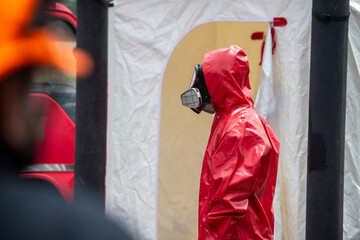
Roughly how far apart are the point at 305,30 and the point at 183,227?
7.54ft

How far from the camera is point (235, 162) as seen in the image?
8.23 ft

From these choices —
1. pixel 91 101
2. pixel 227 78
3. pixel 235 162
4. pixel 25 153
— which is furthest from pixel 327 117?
pixel 25 153

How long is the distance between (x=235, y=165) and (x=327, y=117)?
1.29 m

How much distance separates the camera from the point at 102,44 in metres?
3.22

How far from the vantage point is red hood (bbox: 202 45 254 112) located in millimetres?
2840

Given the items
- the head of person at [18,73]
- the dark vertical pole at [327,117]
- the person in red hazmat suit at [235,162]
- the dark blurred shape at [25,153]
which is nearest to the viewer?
the dark blurred shape at [25,153]

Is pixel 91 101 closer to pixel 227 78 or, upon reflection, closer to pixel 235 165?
pixel 227 78

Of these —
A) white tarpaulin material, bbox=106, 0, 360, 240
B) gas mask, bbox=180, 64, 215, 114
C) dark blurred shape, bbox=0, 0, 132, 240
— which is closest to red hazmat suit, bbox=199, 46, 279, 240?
gas mask, bbox=180, 64, 215, 114

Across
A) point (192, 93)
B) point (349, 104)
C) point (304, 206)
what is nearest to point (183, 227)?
point (304, 206)

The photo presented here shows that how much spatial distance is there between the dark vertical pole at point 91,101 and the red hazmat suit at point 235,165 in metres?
0.73

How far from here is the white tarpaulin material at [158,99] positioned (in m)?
3.95

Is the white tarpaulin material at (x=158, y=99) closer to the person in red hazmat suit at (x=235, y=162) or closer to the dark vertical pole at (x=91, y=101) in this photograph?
the dark vertical pole at (x=91, y=101)

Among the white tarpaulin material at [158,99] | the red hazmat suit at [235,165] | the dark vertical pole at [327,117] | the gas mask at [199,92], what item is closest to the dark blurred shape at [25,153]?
the red hazmat suit at [235,165]

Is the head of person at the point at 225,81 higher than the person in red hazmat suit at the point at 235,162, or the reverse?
the head of person at the point at 225,81
